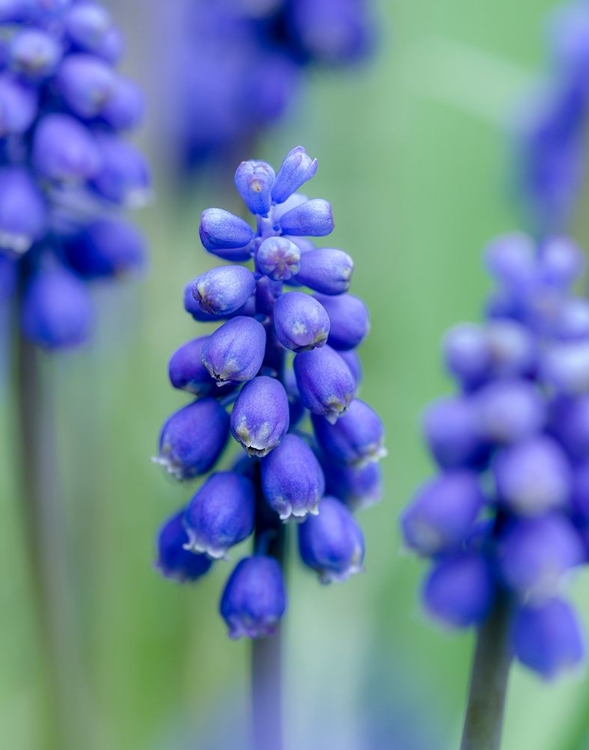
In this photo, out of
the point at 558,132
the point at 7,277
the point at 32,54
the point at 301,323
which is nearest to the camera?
the point at 301,323

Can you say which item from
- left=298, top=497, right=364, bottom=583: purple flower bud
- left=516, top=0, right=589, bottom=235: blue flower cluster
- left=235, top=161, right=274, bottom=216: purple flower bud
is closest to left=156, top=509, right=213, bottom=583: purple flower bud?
left=298, top=497, right=364, bottom=583: purple flower bud

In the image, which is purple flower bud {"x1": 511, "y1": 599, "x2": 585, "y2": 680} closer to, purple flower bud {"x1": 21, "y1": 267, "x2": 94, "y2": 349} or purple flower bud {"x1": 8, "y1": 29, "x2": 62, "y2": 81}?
purple flower bud {"x1": 21, "y1": 267, "x2": 94, "y2": 349}

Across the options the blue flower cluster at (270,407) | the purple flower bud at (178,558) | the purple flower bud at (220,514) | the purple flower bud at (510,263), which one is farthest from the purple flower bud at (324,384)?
the purple flower bud at (510,263)

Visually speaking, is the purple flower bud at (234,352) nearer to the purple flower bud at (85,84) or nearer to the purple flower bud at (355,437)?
the purple flower bud at (355,437)

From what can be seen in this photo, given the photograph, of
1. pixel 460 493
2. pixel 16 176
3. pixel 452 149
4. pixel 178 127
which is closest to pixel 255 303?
pixel 460 493

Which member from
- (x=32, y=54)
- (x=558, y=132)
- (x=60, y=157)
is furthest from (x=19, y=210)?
(x=558, y=132)

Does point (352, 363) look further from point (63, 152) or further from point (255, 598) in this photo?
point (63, 152)
